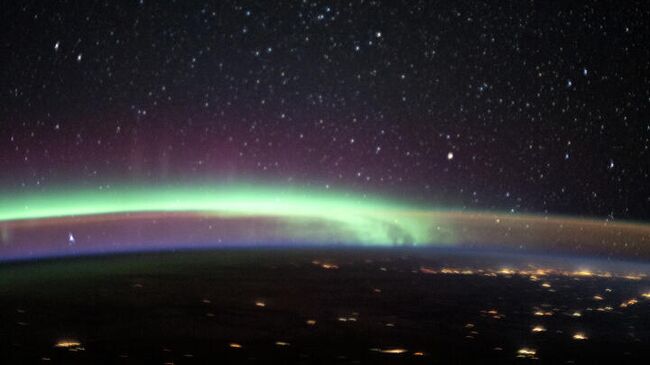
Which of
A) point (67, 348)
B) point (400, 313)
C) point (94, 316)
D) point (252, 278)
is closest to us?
point (67, 348)

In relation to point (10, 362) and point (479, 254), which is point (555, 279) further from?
point (10, 362)

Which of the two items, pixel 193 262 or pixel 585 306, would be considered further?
pixel 193 262

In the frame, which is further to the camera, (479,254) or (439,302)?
(479,254)

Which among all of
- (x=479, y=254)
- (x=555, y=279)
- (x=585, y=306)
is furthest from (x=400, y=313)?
(x=479, y=254)

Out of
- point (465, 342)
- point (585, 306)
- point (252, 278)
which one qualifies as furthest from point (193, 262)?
point (465, 342)

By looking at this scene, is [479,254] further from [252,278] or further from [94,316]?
[94,316]

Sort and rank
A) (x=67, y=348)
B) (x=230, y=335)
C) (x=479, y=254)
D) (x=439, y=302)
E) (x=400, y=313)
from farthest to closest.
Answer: (x=479, y=254) < (x=439, y=302) < (x=400, y=313) < (x=230, y=335) < (x=67, y=348)
